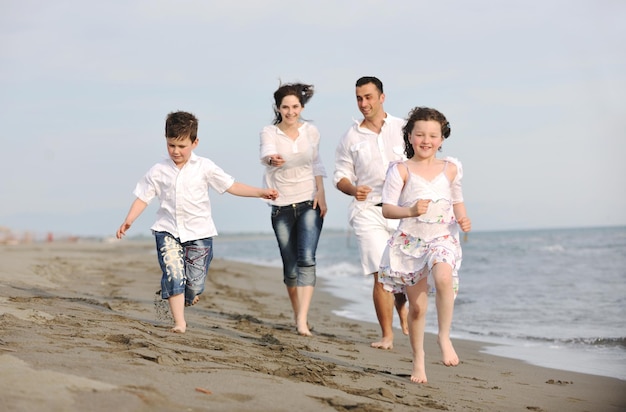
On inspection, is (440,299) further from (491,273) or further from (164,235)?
(491,273)

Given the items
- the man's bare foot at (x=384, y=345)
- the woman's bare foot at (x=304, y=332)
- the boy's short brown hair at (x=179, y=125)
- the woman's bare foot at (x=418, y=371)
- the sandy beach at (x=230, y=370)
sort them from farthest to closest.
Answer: the woman's bare foot at (x=304, y=332)
the man's bare foot at (x=384, y=345)
the boy's short brown hair at (x=179, y=125)
the woman's bare foot at (x=418, y=371)
the sandy beach at (x=230, y=370)

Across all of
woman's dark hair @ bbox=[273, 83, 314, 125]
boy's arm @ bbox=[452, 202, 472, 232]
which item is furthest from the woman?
boy's arm @ bbox=[452, 202, 472, 232]

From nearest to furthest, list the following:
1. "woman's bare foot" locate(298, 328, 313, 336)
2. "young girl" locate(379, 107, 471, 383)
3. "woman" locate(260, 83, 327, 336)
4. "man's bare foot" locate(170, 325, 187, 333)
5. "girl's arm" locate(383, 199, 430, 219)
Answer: "girl's arm" locate(383, 199, 430, 219) < "young girl" locate(379, 107, 471, 383) < "man's bare foot" locate(170, 325, 187, 333) < "woman's bare foot" locate(298, 328, 313, 336) < "woman" locate(260, 83, 327, 336)

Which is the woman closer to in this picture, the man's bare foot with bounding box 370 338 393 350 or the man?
the man

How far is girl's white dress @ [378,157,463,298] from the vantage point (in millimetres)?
4566

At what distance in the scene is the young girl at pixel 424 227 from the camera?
4480 millimetres

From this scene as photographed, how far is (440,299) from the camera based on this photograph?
4.47 m

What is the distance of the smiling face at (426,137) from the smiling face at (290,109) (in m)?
2.14

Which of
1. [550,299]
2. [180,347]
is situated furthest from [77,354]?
[550,299]

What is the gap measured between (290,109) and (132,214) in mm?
1751

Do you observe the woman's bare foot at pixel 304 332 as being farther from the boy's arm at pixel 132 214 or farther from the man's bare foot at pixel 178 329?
the boy's arm at pixel 132 214

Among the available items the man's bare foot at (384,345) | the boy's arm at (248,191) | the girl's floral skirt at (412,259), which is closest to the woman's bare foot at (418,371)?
the girl's floral skirt at (412,259)

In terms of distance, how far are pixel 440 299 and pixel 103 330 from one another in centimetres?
210

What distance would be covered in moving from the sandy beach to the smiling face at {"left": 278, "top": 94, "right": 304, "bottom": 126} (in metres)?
1.82
